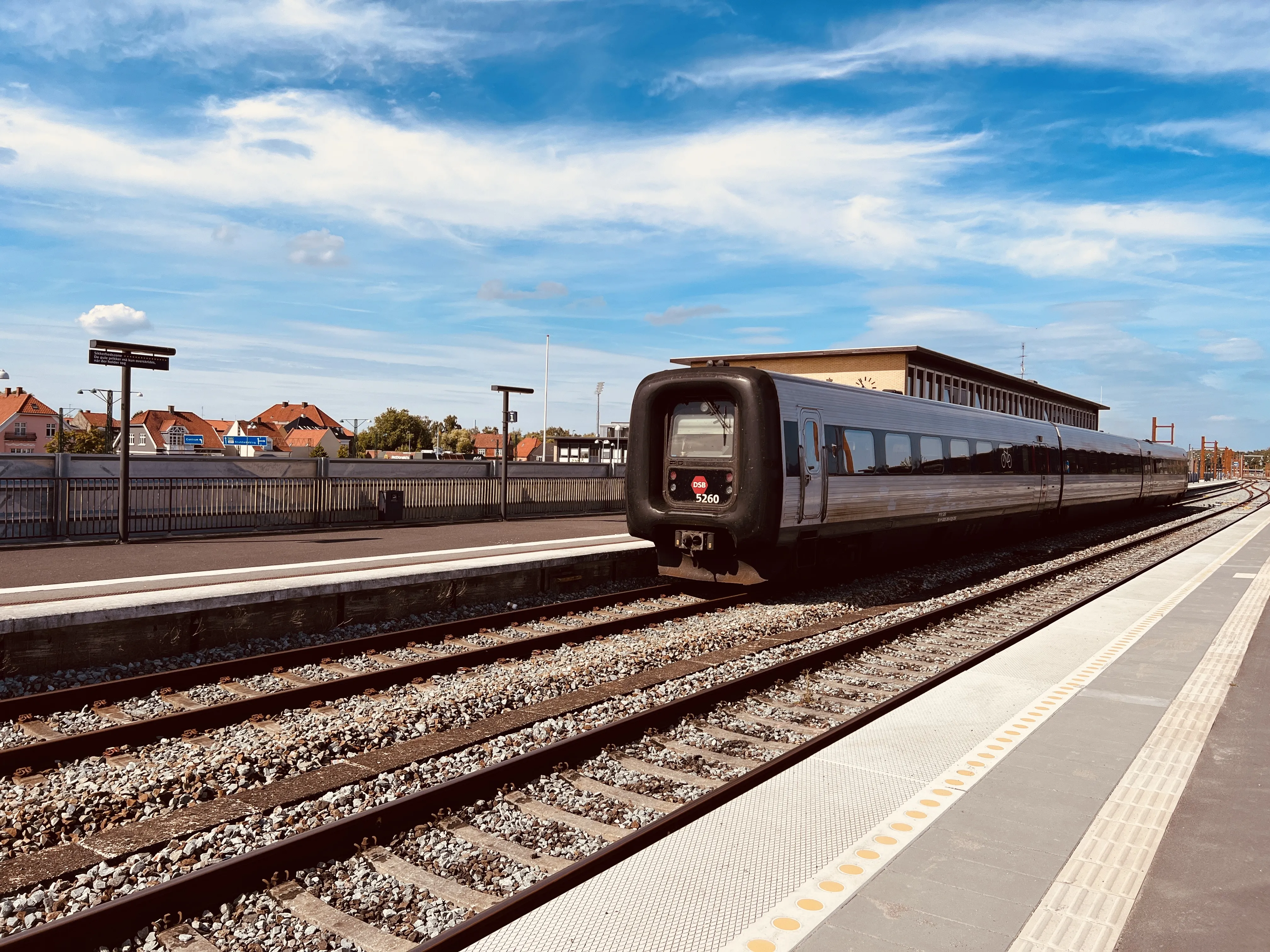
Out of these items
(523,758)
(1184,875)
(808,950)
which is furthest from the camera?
(523,758)

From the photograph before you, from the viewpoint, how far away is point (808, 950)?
322cm

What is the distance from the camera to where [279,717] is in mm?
6754

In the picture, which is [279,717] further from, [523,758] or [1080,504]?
[1080,504]

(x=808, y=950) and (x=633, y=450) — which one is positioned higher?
(x=633, y=450)

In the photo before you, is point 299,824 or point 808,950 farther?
point 299,824

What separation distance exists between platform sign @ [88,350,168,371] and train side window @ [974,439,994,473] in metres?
15.1

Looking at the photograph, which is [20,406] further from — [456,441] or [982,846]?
[982,846]

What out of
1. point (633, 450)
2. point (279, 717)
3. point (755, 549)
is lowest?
point (279, 717)

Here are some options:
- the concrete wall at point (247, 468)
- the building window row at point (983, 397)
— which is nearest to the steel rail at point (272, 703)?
the concrete wall at point (247, 468)

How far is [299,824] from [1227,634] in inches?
378

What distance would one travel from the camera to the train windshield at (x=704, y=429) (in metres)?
11.7

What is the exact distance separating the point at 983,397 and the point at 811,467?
47.0m

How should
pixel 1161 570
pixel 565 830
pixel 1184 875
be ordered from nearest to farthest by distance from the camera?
pixel 1184 875, pixel 565 830, pixel 1161 570

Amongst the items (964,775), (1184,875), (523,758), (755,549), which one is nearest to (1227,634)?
(755,549)
